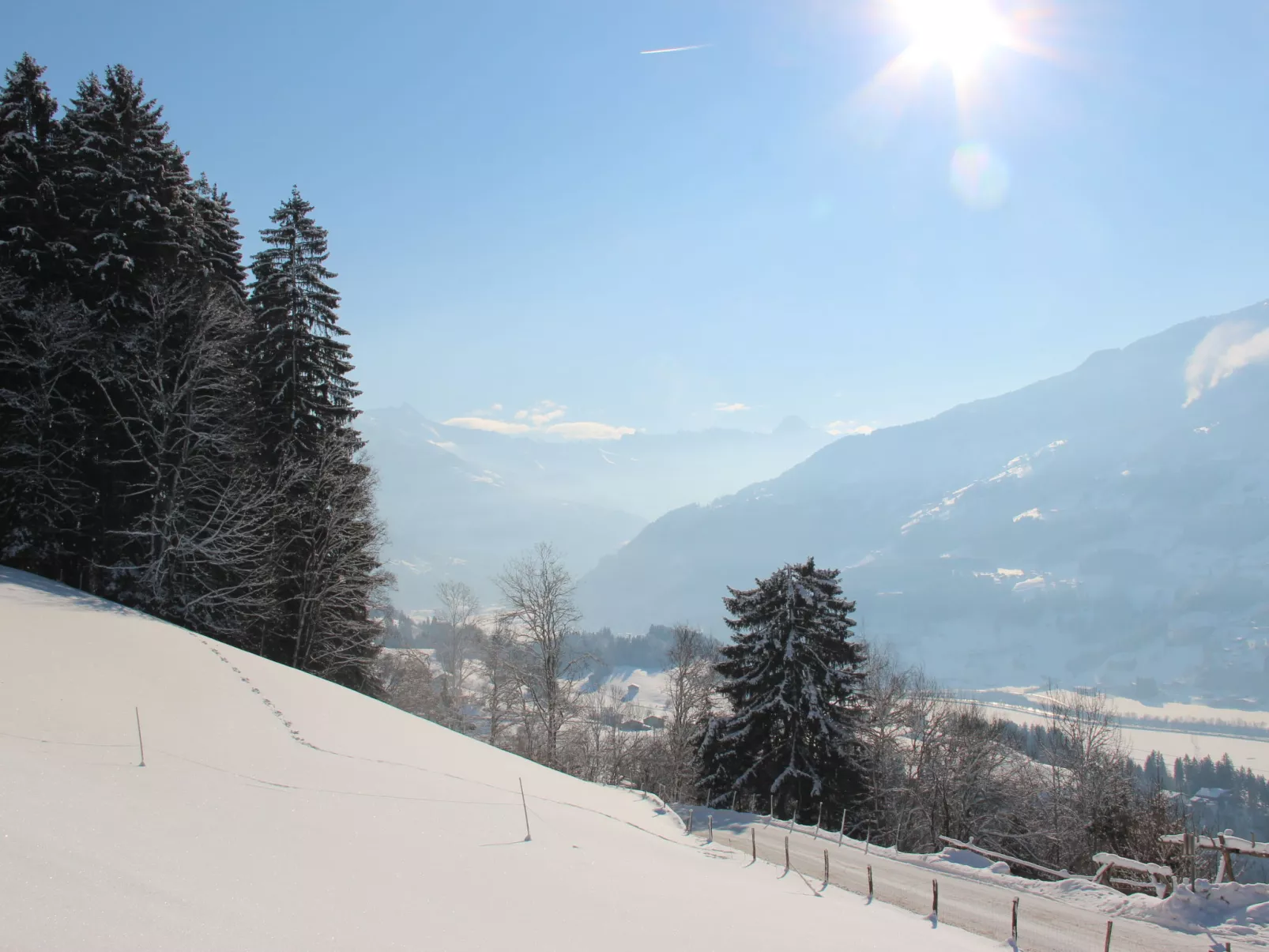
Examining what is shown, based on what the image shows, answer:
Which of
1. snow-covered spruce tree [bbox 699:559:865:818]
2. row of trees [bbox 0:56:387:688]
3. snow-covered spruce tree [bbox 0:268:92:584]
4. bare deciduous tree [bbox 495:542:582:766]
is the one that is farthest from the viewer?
bare deciduous tree [bbox 495:542:582:766]

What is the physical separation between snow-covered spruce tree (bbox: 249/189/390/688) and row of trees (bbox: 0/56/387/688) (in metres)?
0.09

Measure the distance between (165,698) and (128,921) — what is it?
8.94 m

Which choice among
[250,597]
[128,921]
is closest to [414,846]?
[128,921]

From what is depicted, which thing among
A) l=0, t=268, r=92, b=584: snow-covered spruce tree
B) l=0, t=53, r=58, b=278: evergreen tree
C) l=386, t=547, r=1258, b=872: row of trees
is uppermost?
l=0, t=53, r=58, b=278: evergreen tree

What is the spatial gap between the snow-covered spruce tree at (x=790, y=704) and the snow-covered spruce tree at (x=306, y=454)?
60.7 feet

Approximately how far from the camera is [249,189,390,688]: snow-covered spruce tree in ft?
84.4

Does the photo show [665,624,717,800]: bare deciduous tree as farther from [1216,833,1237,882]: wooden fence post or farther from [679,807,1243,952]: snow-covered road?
[1216,833,1237,882]: wooden fence post

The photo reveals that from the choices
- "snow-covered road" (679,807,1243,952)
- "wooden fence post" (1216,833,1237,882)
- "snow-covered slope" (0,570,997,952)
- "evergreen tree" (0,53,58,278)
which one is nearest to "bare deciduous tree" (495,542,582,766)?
"snow-covered road" (679,807,1243,952)

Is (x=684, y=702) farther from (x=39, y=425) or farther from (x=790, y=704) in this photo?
(x=39, y=425)

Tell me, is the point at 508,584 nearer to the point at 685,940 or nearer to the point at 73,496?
the point at 73,496

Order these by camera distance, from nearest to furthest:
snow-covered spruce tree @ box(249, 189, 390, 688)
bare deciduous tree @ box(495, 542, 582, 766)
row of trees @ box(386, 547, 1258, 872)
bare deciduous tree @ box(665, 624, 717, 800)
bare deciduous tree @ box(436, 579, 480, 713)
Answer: snow-covered spruce tree @ box(249, 189, 390, 688), row of trees @ box(386, 547, 1258, 872), bare deciduous tree @ box(495, 542, 582, 766), bare deciduous tree @ box(665, 624, 717, 800), bare deciduous tree @ box(436, 579, 480, 713)

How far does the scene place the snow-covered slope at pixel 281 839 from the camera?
5.42 metres

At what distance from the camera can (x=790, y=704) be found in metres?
33.2

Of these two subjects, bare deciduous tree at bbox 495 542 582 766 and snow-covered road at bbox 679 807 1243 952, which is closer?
snow-covered road at bbox 679 807 1243 952
